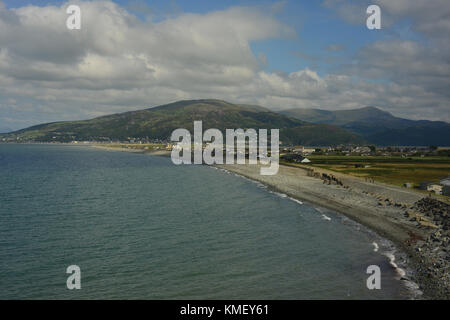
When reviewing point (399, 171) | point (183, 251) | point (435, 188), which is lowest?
point (183, 251)

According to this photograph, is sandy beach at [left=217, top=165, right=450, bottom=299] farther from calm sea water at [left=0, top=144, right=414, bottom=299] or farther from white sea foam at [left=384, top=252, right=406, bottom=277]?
calm sea water at [left=0, top=144, right=414, bottom=299]

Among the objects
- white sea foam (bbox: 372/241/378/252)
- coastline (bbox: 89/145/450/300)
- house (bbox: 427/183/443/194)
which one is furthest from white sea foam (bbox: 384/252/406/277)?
house (bbox: 427/183/443/194)

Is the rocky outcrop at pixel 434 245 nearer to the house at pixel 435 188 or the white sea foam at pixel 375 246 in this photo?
the white sea foam at pixel 375 246

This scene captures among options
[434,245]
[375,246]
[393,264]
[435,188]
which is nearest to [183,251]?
[393,264]

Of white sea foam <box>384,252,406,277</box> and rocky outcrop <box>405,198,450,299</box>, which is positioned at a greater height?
rocky outcrop <box>405,198,450,299</box>

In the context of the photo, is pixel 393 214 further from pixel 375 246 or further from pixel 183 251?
pixel 183 251
